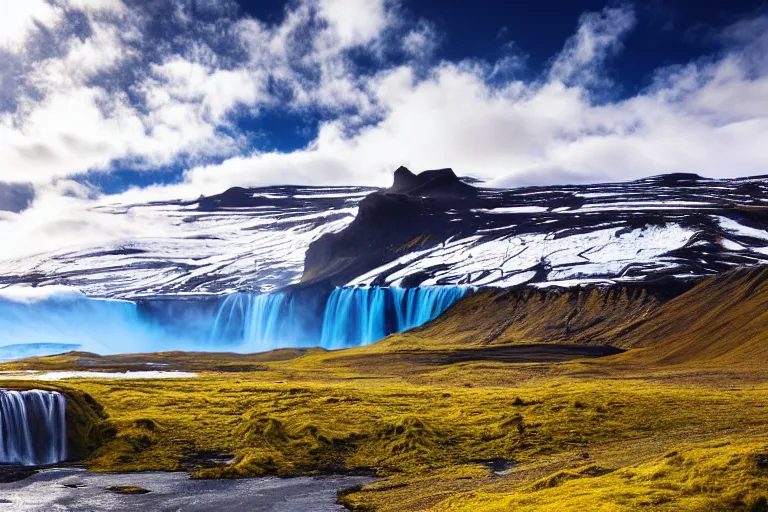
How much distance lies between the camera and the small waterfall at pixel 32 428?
151 ft

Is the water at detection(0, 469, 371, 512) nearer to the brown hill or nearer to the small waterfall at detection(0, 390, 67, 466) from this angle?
the small waterfall at detection(0, 390, 67, 466)

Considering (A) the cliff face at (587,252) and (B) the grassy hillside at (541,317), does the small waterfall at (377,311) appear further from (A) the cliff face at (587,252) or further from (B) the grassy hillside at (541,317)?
(B) the grassy hillside at (541,317)

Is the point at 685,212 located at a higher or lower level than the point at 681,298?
higher

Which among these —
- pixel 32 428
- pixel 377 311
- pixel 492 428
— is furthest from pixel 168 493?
pixel 377 311

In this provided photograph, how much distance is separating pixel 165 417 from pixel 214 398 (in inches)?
400

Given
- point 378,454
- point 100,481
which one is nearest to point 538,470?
point 378,454

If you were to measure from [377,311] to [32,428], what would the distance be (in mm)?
127314

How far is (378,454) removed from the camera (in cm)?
4834

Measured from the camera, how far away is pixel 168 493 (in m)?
39.5

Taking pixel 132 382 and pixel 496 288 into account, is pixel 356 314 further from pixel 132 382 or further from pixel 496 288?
pixel 132 382

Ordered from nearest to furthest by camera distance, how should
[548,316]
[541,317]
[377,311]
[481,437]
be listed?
1. [481,437]
2. [548,316]
3. [541,317]
4. [377,311]

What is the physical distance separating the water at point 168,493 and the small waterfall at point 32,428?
10.1 ft

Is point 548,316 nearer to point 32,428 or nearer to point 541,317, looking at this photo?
point 541,317

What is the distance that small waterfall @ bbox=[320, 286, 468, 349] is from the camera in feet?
537
